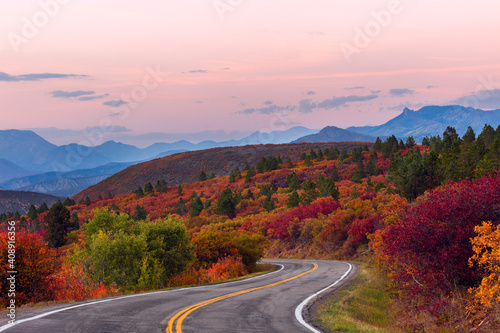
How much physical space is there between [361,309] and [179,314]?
241 inches

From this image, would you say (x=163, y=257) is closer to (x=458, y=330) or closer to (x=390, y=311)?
(x=390, y=311)

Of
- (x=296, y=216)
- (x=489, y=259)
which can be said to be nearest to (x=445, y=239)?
(x=489, y=259)

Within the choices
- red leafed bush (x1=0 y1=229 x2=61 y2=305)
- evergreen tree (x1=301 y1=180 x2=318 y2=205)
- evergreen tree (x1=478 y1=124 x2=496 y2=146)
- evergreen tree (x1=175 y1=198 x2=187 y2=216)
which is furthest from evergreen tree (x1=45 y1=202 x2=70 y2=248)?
evergreen tree (x1=478 y1=124 x2=496 y2=146)

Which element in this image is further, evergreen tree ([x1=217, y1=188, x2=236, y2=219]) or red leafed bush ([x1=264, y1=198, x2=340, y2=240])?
evergreen tree ([x1=217, y1=188, x2=236, y2=219])

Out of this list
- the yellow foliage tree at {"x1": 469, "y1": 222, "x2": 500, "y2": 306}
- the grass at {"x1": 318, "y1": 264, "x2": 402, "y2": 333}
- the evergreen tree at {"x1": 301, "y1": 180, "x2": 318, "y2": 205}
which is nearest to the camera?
the yellow foliage tree at {"x1": 469, "y1": 222, "x2": 500, "y2": 306}

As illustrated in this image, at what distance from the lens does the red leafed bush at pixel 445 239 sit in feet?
39.0

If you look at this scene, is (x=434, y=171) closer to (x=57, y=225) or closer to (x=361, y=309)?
(x=361, y=309)

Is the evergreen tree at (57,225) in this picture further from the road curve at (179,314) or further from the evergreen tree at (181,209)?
the road curve at (179,314)

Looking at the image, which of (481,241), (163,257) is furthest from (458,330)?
(163,257)

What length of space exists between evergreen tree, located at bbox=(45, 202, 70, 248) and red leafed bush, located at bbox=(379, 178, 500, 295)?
6058cm

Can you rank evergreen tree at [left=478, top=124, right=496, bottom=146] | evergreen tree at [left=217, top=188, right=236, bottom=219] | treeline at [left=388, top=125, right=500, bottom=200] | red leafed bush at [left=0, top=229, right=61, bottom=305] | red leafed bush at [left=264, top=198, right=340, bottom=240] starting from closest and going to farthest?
red leafed bush at [left=0, top=229, right=61, bottom=305], treeline at [left=388, top=125, right=500, bottom=200], red leafed bush at [left=264, top=198, right=340, bottom=240], evergreen tree at [left=217, top=188, right=236, bottom=219], evergreen tree at [left=478, top=124, right=496, bottom=146]

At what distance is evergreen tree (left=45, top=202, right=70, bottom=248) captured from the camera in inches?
2512

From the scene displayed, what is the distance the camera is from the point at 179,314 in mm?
10820

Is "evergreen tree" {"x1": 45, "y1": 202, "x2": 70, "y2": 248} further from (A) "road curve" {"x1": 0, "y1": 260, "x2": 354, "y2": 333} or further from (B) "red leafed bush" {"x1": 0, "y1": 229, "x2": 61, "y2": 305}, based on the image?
(A) "road curve" {"x1": 0, "y1": 260, "x2": 354, "y2": 333}
